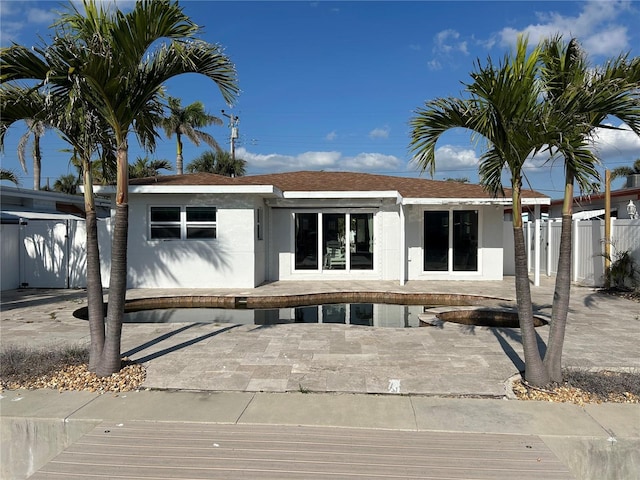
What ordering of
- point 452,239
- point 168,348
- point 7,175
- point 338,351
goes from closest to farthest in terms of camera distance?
point 338,351, point 168,348, point 452,239, point 7,175

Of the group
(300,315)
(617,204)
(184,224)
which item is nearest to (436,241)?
(300,315)

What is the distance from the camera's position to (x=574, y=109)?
4301 mm

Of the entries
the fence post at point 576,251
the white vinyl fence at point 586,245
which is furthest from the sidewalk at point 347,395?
the fence post at point 576,251

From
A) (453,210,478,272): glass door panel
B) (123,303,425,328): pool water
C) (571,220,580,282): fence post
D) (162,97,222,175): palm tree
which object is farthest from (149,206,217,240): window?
(162,97,222,175): palm tree

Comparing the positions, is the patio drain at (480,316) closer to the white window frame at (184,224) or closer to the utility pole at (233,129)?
the white window frame at (184,224)

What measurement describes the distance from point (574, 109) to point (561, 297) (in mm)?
1970

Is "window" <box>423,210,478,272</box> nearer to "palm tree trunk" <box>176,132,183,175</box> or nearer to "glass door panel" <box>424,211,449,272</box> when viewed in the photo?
"glass door panel" <box>424,211,449,272</box>

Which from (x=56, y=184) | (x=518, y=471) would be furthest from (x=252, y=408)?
(x=56, y=184)

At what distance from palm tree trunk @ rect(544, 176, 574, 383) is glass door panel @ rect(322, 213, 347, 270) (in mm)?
9620

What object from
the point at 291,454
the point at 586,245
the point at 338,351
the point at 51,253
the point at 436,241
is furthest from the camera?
A: the point at 436,241

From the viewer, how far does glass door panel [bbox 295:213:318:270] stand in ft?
46.5

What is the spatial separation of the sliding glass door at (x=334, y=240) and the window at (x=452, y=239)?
6.44 ft

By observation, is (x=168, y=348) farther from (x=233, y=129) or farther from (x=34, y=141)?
(x=233, y=129)

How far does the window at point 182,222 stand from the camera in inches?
488
